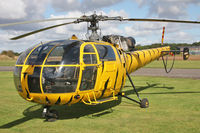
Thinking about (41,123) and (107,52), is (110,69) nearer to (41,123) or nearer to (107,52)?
(107,52)

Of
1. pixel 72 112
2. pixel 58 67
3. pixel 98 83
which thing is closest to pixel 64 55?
pixel 58 67

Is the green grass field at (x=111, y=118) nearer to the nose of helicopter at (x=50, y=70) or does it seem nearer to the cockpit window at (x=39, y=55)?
the nose of helicopter at (x=50, y=70)

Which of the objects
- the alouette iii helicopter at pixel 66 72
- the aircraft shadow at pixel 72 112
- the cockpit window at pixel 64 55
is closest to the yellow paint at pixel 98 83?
the alouette iii helicopter at pixel 66 72

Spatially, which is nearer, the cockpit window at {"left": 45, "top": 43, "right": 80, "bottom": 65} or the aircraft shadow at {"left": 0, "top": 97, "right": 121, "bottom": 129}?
the cockpit window at {"left": 45, "top": 43, "right": 80, "bottom": 65}

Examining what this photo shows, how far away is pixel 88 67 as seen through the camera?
6316 millimetres

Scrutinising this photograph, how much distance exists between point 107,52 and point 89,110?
2.42m

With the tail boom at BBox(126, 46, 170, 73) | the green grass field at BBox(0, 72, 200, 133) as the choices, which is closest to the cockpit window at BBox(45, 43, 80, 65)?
the green grass field at BBox(0, 72, 200, 133)

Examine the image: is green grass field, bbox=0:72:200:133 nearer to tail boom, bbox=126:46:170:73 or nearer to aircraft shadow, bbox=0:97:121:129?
aircraft shadow, bbox=0:97:121:129

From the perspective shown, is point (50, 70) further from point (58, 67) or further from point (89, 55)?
point (89, 55)

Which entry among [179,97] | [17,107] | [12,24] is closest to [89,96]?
[12,24]

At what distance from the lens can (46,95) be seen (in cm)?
586

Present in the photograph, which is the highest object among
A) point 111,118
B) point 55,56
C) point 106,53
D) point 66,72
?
point 106,53

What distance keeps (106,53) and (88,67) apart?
1.09 m

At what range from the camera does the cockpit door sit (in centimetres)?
622
